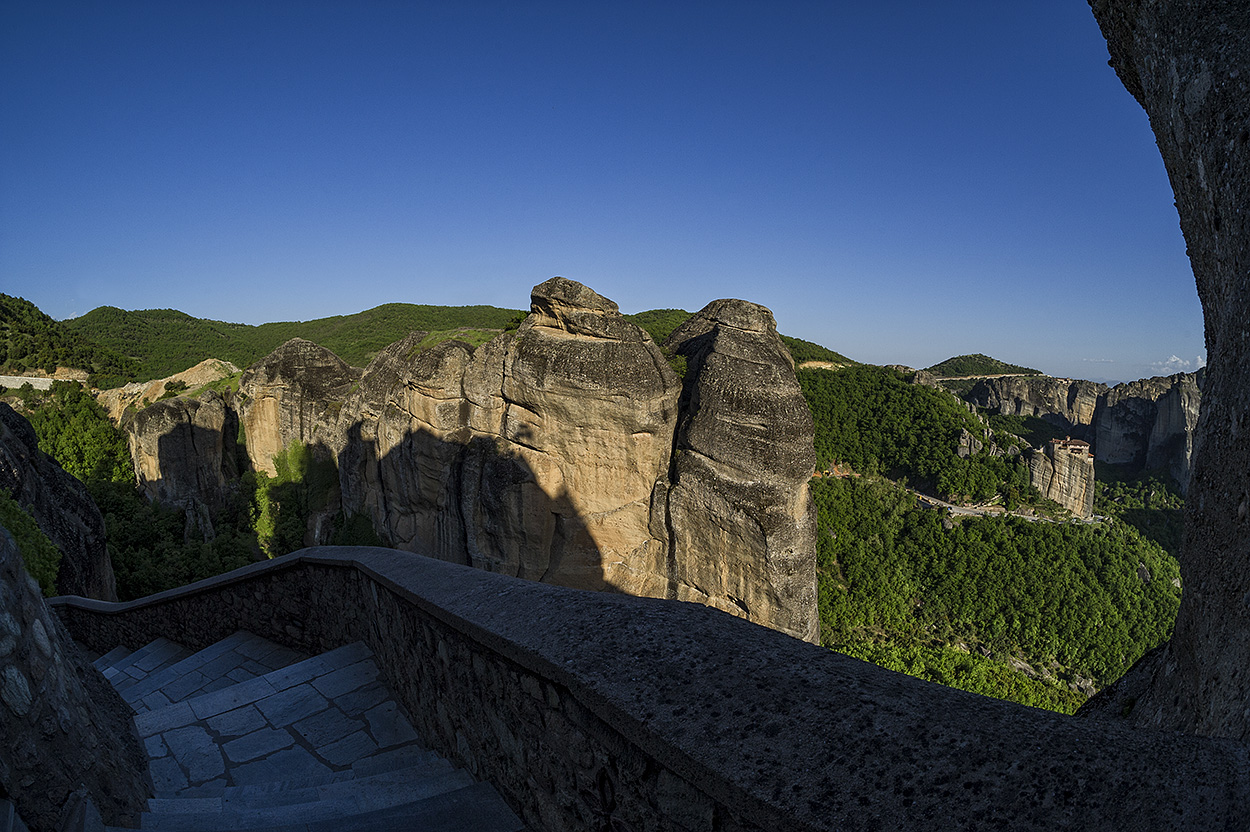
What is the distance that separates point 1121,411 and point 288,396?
61.2 m

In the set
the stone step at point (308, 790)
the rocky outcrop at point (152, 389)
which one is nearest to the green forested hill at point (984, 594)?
the stone step at point (308, 790)

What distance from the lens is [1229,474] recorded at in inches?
73.7

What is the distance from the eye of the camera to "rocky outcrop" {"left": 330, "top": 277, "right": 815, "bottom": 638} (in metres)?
14.1

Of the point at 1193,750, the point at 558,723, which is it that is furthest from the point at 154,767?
the point at 1193,750

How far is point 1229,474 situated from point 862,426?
39.3 m

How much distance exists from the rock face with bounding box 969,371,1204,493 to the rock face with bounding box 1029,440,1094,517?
41.6 feet

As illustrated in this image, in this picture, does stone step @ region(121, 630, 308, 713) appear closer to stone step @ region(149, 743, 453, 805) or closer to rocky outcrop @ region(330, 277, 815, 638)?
stone step @ region(149, 743, 453, 805)

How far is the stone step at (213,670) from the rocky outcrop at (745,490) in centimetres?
1024

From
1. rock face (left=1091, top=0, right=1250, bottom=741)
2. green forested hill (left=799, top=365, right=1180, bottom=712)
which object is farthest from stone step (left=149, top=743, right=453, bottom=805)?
green forested hill (left=799, top=365, right=1180, bottom=712)

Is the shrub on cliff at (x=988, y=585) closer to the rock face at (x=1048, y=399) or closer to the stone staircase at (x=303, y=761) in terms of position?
the stone staircase at (x=303, y=761)

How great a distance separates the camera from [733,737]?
1.63m

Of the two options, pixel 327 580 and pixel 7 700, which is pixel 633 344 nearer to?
pixel 327 580

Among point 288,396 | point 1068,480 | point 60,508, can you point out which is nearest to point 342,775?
point 60,508

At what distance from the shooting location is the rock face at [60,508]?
9477mm
